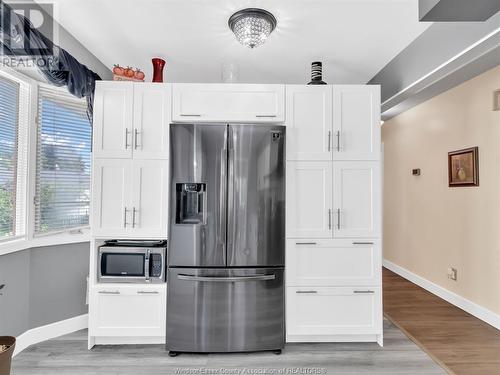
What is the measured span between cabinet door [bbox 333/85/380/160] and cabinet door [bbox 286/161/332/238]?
0.21 meters

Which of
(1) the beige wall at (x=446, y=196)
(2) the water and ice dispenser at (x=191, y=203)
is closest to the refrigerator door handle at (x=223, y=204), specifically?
(2) the water and ice dispenser at (x=191, y=203)

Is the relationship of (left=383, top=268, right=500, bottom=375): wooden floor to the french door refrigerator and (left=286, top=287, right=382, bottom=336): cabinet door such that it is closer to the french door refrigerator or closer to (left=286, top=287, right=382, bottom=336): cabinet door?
(left=286, top=287, right=382, bottom=336): cabinet door

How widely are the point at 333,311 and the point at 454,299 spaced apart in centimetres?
187

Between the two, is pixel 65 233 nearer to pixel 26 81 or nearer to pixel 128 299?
pixel 128 299

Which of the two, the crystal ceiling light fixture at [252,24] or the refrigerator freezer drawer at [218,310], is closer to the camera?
the crystal ceiling light fixture at [252,24]

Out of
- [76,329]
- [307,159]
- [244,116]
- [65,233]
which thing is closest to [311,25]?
[244,116]

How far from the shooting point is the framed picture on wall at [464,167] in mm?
3225

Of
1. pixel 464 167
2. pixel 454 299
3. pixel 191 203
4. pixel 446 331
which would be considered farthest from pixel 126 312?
pixel 464 167

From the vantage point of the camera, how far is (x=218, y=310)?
249cm

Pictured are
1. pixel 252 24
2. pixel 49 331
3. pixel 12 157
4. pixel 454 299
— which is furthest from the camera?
pixel 454 299

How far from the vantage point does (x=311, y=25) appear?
102 inches

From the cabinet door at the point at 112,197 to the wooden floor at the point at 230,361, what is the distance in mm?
987

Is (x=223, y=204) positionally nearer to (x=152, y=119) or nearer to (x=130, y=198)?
(x=130, y=198)

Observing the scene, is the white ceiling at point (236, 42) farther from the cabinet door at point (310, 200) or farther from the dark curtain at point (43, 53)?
the cabinet door at point (310, 200)
